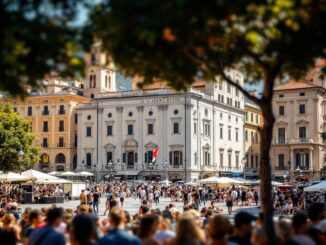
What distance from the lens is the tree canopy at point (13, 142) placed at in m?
51.0

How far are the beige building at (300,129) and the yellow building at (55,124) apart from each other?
30715 mm

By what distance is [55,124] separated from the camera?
90750 mm

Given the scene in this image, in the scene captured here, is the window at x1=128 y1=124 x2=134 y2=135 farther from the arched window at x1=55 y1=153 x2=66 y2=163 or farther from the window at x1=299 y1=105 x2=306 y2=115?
the window at x1=299 y1=105 x2=306 y2=115

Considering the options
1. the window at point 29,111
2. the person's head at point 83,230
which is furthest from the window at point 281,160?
the person's head at point 83,230

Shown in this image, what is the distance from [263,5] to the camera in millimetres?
7043

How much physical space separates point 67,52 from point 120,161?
74339 mm

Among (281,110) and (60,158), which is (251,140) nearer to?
(281,110)

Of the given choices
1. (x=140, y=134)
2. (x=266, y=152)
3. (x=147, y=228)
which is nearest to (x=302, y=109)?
(x=140, y=134)

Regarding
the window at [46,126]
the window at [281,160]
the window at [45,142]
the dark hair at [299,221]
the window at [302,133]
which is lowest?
the dark hair at [299,221]

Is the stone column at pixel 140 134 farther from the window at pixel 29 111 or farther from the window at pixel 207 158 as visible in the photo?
the window at pixel 29 111

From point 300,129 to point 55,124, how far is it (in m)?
37.4

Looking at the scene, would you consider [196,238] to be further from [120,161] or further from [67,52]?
[120,161]

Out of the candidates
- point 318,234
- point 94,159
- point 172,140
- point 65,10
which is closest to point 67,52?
point 65,10

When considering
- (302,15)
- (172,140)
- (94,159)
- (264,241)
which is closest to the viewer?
(302,15)
